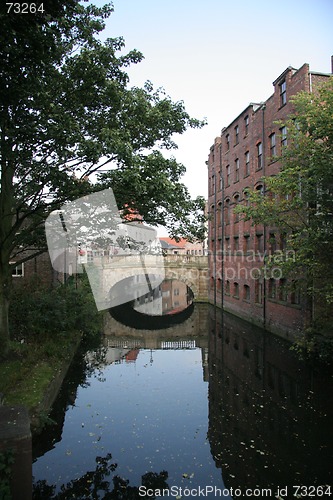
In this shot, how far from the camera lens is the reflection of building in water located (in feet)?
24.1

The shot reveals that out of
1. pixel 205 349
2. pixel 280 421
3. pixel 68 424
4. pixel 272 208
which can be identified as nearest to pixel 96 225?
pixel 68 424

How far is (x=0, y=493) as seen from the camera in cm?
432

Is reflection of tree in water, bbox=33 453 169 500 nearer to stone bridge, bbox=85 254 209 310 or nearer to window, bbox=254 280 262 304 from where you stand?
window, bbox=254 280 262 304

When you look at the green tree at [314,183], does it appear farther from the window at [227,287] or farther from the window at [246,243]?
the window at [227,287]

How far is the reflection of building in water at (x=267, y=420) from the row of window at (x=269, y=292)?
282 cm

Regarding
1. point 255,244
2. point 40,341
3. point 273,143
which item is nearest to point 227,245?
point 255,244

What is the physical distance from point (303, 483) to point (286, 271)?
736cm

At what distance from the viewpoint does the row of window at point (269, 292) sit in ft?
59.0

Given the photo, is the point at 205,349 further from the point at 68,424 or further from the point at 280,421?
the point at 68,424

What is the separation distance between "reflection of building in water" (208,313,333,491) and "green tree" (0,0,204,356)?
19.4 feet

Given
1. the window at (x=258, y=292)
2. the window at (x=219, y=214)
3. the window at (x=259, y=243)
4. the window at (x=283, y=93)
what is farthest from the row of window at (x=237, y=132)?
the window at (x=258, y=292)

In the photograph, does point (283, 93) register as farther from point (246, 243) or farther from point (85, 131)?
point (85, 131)

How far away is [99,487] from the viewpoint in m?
6.84

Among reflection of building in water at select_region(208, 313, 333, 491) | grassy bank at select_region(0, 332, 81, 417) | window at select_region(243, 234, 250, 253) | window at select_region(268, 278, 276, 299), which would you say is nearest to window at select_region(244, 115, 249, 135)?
window at select_region(243, 234, 250, 253)
